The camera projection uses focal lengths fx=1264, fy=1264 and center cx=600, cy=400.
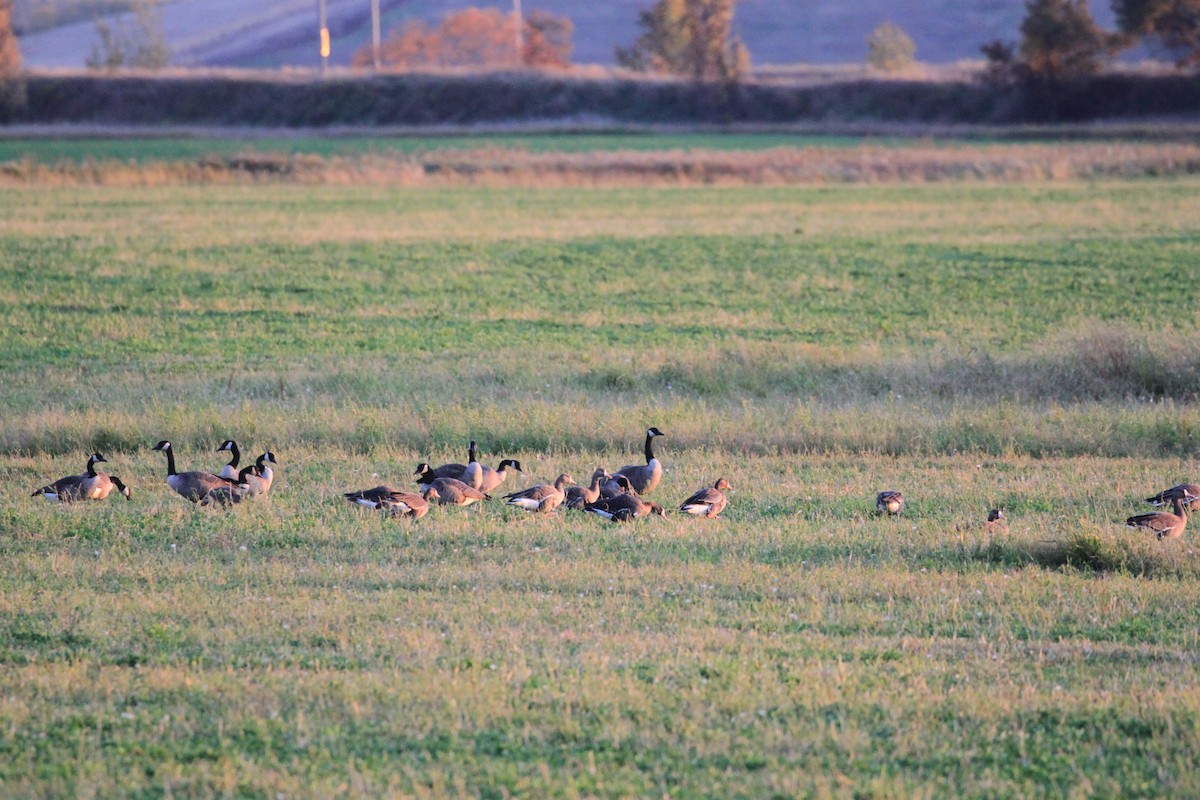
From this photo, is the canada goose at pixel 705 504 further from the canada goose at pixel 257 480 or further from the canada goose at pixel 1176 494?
the canada goose at pixel 257 480

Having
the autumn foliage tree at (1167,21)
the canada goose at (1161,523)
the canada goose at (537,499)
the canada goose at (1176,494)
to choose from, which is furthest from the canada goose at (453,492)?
the autumn foliage tree at (1167,21)

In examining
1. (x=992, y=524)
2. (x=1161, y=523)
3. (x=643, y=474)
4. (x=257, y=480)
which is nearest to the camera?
(x=1161, y=523)

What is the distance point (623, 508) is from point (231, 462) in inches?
207

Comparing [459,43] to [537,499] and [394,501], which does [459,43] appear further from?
[394,501]

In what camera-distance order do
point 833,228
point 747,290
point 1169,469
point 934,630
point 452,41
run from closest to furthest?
point 934,630, point 1169,469, point 747,290, point 833,228, point 452,41

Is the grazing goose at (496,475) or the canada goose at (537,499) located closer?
the canada goose at (537,499)

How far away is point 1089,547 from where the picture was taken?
457 inches

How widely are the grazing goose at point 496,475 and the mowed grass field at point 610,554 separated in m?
1.08

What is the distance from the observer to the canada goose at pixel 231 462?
14391 millimetres

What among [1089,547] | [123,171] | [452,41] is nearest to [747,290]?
[1089,547]

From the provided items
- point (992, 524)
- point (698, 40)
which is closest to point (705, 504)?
point (992, 524)

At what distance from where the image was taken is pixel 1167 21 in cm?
11300

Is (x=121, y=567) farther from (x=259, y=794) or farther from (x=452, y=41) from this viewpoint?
(x=452, y=41)

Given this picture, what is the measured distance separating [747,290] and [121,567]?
23568mm
